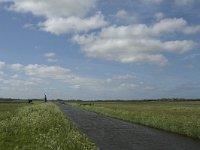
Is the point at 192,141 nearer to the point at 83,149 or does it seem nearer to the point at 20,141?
the point at 83,149

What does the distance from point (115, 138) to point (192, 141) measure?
740 cm

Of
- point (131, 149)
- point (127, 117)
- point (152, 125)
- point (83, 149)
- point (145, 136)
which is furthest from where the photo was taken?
point (127, 117)

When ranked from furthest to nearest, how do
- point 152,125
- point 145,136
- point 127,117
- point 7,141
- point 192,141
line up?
point 127,117, point 152,125, point 145,136, point 192,141, point 7,141

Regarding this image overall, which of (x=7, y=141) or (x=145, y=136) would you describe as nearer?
(x=7, y=141)

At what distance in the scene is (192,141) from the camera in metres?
33.6

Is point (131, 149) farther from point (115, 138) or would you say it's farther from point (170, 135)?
point (170, 135)

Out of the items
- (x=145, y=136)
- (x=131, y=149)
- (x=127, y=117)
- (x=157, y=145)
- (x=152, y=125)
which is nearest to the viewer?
(x=131, y=149)

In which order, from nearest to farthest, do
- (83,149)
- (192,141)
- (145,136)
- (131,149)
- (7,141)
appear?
(83,149) < (7,141) < (131,149) < (192,141) < (145,136)

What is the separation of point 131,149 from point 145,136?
360 inches

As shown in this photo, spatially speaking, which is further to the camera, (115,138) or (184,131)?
(184,131)

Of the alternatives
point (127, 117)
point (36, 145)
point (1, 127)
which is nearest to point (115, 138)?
point (1, 127)

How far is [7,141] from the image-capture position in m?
25.6

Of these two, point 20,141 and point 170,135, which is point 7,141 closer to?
point 20,141

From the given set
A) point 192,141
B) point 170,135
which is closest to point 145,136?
point 170,135
